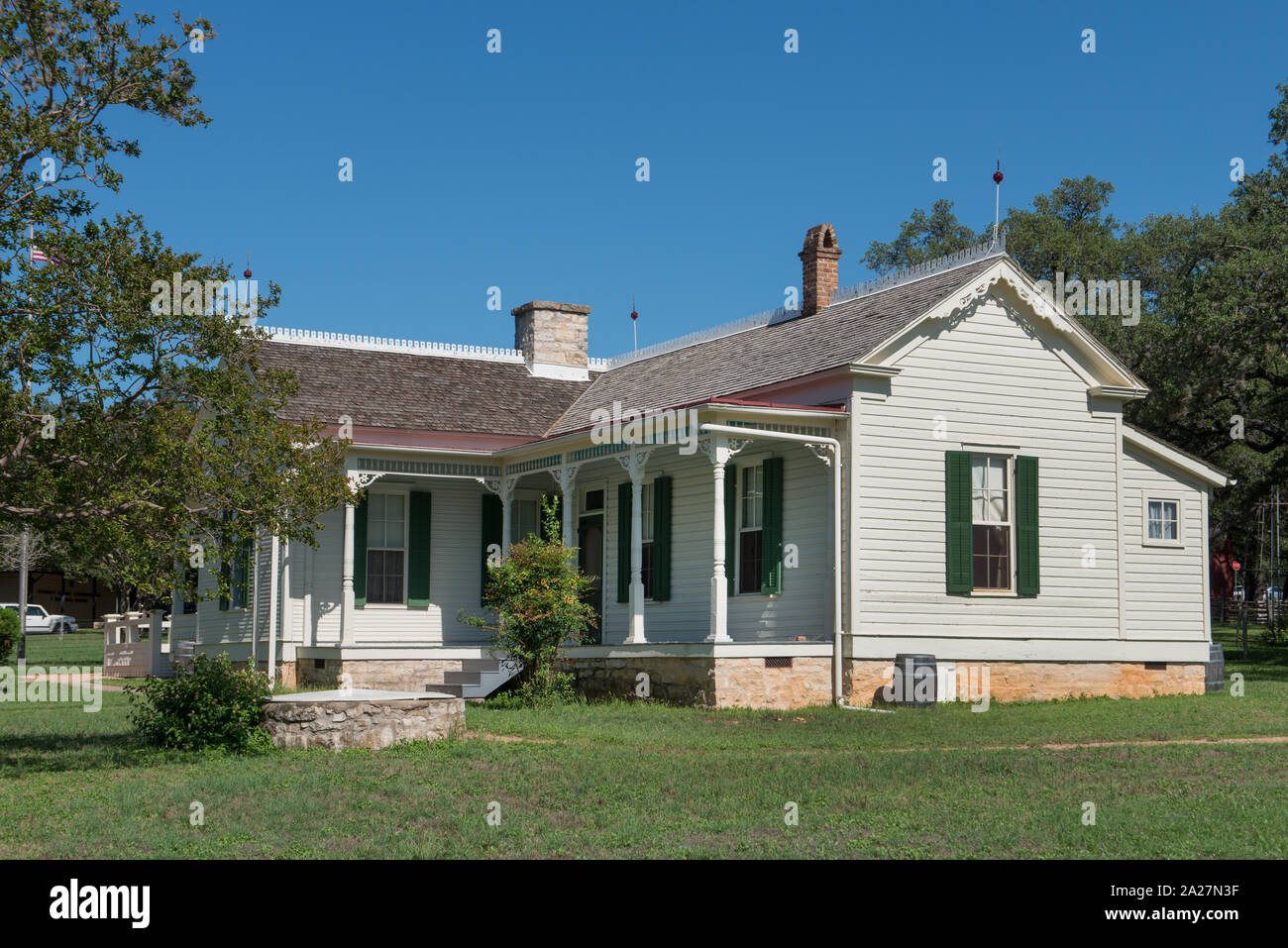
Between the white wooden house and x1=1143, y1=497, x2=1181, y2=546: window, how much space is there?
0.11 feet

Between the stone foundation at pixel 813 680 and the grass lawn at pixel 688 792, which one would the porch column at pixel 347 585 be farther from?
the grass lawn at pixel 688 792

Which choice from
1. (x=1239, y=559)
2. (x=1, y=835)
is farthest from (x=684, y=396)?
(x=1239, y=559)

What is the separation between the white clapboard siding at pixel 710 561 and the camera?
19797 mm

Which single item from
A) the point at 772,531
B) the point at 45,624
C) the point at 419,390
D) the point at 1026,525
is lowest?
the point at 45,624

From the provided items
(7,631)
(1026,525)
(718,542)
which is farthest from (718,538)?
(7,631)

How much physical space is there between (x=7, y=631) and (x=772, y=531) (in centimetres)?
2206

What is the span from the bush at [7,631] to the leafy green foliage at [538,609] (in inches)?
735

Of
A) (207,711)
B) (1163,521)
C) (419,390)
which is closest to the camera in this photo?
(207,711)

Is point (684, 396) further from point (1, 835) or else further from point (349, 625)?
point (1, 835)

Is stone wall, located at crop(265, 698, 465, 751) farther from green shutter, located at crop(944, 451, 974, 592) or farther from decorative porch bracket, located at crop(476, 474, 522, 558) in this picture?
decorative porch bracket, located at crop(476, 474, 522, 558)

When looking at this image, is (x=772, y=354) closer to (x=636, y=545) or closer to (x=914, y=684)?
(x=636, y=545)

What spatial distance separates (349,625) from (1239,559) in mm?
47901

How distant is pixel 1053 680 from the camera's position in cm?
2052
